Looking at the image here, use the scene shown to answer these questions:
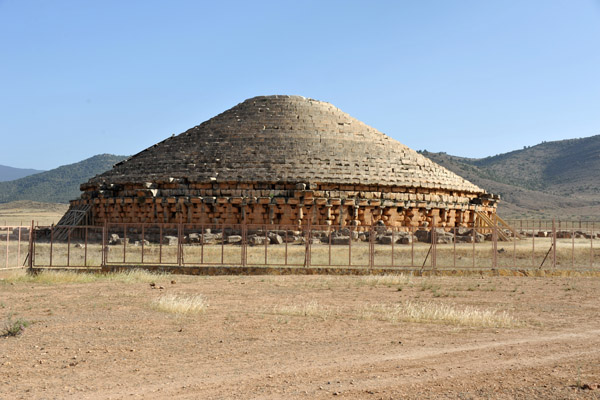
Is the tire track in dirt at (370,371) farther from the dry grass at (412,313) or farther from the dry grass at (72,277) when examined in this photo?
the dry grass at (72,277)

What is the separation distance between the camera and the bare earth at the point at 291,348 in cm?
799

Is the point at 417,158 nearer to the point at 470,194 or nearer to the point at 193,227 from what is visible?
the point at 470,194

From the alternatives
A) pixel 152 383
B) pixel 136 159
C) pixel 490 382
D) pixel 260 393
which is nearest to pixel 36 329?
pixel 152 383

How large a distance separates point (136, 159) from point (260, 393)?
3361 centimetres

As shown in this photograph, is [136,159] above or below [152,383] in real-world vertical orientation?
above

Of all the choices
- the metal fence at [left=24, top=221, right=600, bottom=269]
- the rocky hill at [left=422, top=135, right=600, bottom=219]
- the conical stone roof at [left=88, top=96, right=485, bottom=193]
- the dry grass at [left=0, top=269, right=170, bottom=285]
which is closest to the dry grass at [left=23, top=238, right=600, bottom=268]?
the metal fence at [left=24, top=221, right=600, bottom=269]

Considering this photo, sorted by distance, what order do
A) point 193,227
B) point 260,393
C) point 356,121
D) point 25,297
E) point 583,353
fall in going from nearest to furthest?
point 260,393 → point 583,353 → point 25,297 → point 193,227 → point 356,121

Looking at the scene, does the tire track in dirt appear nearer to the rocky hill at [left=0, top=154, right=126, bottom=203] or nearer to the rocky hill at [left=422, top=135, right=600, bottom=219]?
the rocky hill at [left=422, top=135, right=600, bottom=219]

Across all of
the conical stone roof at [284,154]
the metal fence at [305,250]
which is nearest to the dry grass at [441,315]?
the metal fence at [305,250]

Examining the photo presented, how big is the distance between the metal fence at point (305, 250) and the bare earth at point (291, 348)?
5.22 metres

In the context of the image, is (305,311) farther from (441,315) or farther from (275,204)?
(275,204)

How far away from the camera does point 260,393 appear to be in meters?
7.74

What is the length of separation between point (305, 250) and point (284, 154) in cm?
1299

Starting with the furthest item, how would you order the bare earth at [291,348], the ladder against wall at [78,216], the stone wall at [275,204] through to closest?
1. the ladder against wall at [78,216]
2. the stone wall at [275,204]
3. the bare earth at [291,348]
